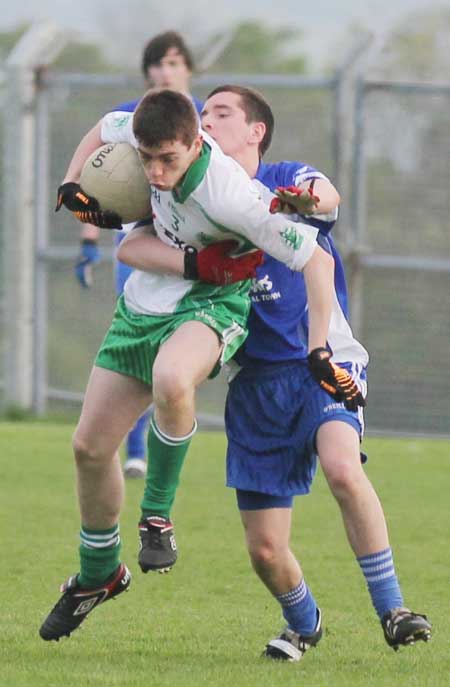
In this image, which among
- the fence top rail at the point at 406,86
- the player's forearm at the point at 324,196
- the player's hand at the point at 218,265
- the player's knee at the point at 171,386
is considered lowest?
the player's knee at the point at 171,386

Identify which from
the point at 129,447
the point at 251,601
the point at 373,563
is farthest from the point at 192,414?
the point at 129,447

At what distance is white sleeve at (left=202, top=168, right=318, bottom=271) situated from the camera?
5445 mm

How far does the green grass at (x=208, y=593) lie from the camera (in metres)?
5.42

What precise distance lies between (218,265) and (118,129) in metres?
0.70

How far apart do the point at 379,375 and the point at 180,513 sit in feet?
15.5

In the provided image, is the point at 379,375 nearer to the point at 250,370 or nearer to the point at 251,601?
the point at 251,601

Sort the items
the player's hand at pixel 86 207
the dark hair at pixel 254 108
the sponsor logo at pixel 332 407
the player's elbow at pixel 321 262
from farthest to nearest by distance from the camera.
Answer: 1. the dark hair at pixel 254 108
2. the player's hand at pixel 86 207
3. the sponsor logo at pixel 332 407
4. the player's elbow at pixel 321 262

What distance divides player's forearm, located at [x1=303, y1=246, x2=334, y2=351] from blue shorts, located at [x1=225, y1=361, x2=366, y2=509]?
0.93 feet

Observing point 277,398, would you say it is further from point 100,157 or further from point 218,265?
point 100,157

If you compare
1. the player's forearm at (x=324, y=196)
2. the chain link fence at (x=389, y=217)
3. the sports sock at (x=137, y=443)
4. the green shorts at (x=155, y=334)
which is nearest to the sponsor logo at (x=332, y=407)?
the green shorts at (x=155, y=334)

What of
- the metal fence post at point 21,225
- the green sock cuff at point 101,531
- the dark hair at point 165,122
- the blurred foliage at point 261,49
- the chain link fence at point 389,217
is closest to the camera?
the dark hair at point 165,122

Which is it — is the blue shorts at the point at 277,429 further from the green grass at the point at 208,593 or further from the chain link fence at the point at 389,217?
the chain link fence at the point at 389,217

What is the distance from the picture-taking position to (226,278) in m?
5.63

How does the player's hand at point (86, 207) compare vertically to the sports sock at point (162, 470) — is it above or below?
above
